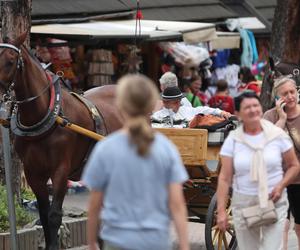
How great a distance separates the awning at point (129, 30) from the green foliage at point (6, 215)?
4.80 meters

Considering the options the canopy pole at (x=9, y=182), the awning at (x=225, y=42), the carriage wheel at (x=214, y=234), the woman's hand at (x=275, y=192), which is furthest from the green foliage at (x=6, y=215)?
the awning at (x=225, y=42)

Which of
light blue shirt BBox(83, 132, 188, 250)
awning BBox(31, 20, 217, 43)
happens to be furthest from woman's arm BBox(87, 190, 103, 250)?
awning BBox(31, 20, 217, 43)

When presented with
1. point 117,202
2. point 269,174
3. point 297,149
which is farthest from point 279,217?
point 117,202

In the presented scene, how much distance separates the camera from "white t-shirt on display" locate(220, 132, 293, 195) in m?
7.01

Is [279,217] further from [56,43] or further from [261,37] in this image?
[261,37]

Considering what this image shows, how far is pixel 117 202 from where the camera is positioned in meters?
5.43

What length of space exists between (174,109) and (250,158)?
3.94 meters

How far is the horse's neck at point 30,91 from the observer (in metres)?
9.13

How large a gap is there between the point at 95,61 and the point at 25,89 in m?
8.33

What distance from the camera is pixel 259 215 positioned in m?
7.03

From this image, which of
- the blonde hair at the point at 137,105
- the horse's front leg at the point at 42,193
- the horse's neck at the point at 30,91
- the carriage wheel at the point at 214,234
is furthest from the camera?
the carriage wheel at the point at 214,234

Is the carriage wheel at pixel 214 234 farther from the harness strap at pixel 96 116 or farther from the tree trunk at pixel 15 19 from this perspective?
the tree trunk at pixel 15 19

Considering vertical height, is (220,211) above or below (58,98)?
below

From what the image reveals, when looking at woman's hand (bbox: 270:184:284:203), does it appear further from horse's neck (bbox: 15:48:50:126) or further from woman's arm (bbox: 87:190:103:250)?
horse's neck (bbox: 15:48:50:126)
